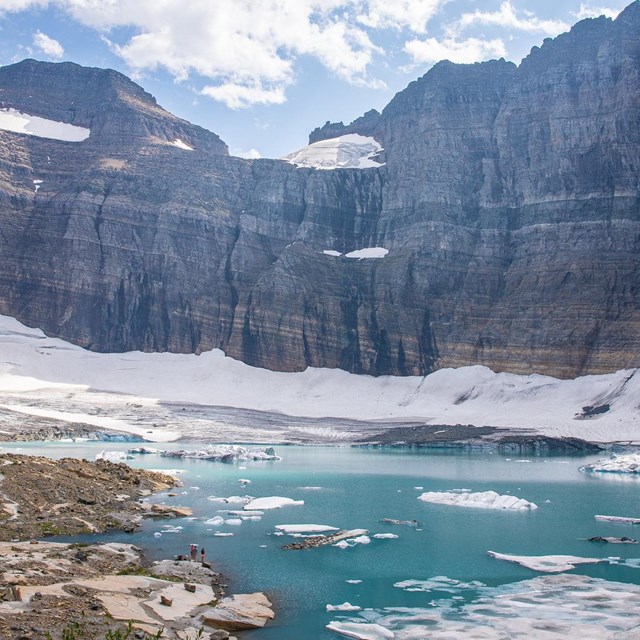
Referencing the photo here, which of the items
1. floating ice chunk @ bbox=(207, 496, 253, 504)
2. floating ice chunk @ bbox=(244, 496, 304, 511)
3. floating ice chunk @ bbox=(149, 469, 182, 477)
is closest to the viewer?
floating ice chunk @ bbox=(244, 496, 304, 511)

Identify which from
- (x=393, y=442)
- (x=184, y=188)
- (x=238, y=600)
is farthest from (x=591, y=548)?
(x=184, y=188)

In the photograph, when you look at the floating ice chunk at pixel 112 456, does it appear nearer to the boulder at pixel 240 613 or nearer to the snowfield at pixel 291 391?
the snowfield at pixel 291 391

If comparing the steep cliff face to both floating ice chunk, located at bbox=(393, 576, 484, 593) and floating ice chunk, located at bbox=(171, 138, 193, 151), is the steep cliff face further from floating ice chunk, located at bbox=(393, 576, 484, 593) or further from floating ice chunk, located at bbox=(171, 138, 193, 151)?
floating ice chunk, located at bbox=(393, 576, 484, 593)

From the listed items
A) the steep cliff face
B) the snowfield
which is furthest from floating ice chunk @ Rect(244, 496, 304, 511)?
the steep cliff face

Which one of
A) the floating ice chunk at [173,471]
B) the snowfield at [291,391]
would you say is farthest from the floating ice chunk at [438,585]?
the snowfield at [291,391]

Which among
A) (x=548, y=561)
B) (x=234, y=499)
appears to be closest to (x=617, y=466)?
(x=234, y=499)

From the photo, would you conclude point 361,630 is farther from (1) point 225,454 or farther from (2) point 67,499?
(1) point 225,454
